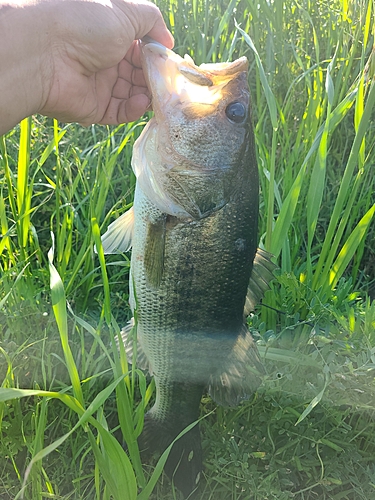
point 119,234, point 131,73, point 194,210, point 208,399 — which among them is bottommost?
point 208,399

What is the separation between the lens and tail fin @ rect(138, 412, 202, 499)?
1.53 metres

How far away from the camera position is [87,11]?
1527mm

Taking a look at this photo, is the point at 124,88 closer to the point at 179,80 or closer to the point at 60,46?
the point at 60,46

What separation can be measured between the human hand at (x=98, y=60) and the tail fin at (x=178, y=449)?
118cm

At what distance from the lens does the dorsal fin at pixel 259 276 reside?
1.53m

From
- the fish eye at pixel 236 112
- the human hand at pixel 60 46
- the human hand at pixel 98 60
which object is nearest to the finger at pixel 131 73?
the human hand at pixel 98 60

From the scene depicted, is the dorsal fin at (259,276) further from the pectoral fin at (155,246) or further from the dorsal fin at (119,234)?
the dorsal fin at (119,234)

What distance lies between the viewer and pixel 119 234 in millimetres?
1590

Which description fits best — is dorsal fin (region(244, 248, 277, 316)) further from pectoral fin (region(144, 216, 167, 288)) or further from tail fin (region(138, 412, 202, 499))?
tail fin (region(138, 412, 202, 499))

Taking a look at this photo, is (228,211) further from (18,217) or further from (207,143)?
(18,217)

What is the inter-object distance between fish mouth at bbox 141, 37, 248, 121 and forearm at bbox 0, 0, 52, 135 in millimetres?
380

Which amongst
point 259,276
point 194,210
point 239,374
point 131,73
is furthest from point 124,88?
point 239,374

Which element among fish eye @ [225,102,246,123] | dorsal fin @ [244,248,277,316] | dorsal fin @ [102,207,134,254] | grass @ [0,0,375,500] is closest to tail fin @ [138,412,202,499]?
grass @ [0,0,375,500]

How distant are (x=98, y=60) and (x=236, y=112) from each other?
586 mm
